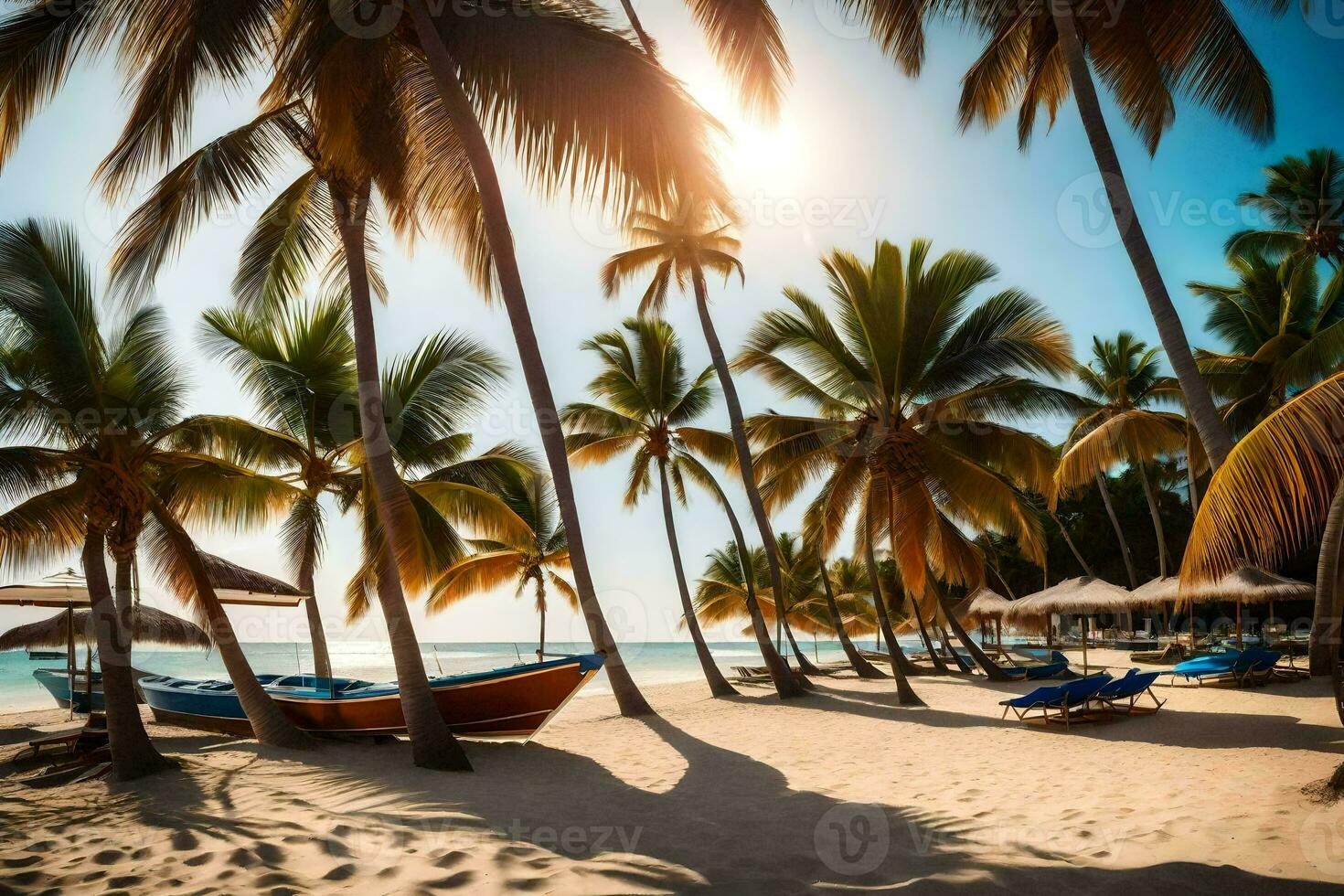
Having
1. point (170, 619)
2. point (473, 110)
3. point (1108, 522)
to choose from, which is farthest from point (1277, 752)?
point (1108, 522)

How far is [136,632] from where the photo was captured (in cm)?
1720

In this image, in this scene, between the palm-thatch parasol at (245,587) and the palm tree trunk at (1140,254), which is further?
the palm-thatch parasol at (245,587)

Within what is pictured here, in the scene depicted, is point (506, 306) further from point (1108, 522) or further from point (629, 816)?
point (1108, 522)

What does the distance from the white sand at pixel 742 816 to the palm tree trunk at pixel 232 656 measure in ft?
1.35

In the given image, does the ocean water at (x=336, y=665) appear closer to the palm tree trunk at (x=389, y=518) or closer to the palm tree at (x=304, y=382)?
the palm tree at (x=304, y=382)

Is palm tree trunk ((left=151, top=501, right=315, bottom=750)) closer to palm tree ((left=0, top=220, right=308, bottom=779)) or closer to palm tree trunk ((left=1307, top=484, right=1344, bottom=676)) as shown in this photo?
palm tree ((left=0, top=220, right=308, bottom=779))

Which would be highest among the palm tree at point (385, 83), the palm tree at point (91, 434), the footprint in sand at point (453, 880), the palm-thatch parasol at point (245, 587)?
the palm tree at point (385, 83)

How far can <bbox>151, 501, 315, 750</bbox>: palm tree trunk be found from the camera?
9.13 m

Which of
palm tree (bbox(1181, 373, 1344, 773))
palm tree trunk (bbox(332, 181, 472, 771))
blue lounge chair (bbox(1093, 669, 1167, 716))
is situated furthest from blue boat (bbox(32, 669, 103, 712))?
palm tree (bbox(1181, 373, 1344, 773))

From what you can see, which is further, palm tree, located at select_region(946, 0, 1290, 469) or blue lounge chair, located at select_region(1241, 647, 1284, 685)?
blue lounge chair, located at select_region(1241, 647, 1284, 685)

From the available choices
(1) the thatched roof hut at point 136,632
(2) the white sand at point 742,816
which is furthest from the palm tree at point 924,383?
(1) the thatched roof hut at point 136,632

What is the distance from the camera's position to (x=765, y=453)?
17531 millimetres

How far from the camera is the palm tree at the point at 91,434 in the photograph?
819 centimetres

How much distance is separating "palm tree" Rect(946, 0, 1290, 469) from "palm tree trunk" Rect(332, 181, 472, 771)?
28.5 ft
